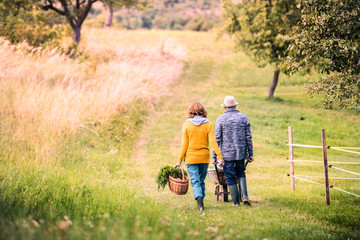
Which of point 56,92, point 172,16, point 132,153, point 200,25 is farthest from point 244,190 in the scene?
point 172,16

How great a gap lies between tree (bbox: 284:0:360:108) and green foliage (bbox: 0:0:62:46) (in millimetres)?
14500

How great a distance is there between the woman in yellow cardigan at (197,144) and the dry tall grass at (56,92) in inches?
172

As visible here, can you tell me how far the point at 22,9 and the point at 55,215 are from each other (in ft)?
60.3

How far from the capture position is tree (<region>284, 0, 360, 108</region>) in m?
7.61

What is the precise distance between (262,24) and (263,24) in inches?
3.0

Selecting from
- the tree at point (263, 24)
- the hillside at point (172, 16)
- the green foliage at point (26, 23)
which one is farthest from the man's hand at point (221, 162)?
the hillside at point (172, 16)

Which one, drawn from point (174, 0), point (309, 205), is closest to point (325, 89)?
point (309, 205)

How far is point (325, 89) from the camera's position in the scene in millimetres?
8945

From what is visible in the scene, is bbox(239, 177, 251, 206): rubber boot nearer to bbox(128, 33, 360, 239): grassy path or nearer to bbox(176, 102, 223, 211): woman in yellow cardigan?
bbox(128, 33, 360, 239): grassy path

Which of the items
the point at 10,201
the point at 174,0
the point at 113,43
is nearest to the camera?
the point at 10,201

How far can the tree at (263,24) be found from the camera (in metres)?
19.2

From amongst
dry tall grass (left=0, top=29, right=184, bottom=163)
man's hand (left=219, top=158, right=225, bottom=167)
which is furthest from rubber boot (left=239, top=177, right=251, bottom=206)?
dry tall grass (left=0, top=29, right=184, bottom=163)

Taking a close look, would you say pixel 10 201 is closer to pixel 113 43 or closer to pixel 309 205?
pixel 309 205

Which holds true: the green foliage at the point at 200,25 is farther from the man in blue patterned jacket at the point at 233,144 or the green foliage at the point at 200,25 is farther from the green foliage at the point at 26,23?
the man in blue patterned jacket at the point at 233,144
